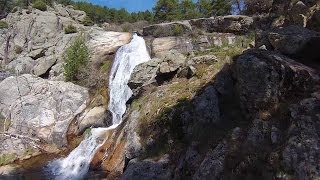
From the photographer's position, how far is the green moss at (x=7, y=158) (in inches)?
918

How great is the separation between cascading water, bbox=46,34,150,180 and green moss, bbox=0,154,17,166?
2751mm

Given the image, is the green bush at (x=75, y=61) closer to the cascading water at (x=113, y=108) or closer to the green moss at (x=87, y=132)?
the cascading water at (x=113, y=108)

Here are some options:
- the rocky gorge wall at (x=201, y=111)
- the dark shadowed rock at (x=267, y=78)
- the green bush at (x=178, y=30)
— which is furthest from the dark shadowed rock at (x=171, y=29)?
the dark shadowed rock at (x=267, y=78)

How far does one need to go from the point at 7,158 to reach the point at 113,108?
7.42 meters

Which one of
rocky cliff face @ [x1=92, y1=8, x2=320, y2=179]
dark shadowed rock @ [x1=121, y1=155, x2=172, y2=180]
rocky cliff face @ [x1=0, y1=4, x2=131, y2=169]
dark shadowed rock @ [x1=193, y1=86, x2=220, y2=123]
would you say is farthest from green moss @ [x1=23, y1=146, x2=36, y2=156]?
dark shadowed rock @ [x1=193, y1=86, x2=220, y2=123]

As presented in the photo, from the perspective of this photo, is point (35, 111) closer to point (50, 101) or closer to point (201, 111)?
point (50, 101)

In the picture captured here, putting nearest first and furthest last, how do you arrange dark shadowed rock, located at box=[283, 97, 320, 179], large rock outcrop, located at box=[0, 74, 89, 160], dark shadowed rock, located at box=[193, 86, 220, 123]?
dark shadowed rock, located at box=[283, 97, 320, 179]
dark shadowed rock, located at box=[193, 86, 220, 123]
large rock outcrop, located at box=[0, 74, 89, 160]

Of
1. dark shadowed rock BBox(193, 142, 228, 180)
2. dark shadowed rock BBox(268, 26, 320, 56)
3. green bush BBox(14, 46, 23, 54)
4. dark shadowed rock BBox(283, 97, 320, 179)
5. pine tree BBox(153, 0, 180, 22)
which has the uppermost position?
pine tree BBox(153, 0, 180, 22)

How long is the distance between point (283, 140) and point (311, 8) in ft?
30.5

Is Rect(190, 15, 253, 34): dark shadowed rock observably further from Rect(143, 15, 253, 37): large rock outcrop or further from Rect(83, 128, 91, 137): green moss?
Rect(83, 128, 91, 137): green moss

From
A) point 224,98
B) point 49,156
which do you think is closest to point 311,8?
point 224,98

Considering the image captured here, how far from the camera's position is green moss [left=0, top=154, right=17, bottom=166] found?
918 inches

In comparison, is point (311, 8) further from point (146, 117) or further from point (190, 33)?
point (190, 33)

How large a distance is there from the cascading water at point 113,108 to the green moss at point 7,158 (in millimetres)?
2751
